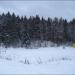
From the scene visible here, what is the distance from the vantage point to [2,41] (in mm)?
43281

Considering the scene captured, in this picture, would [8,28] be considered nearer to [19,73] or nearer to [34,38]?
[34,38]

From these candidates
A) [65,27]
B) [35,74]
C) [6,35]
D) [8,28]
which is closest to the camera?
[35,74]

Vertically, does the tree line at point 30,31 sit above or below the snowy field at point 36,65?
below

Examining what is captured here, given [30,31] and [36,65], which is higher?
[36,65]

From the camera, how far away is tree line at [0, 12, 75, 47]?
45.1 metres

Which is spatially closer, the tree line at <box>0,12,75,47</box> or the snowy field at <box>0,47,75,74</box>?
the snowy field at <box>0,47,75,74</box>

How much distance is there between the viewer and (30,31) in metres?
55.6

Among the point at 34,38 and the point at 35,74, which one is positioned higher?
the point at 35,74

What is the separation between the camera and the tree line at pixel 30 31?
45.1 meters

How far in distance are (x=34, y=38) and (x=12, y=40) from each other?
1028 centimetres

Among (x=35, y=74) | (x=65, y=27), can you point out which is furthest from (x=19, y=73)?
(x=65, y=27)

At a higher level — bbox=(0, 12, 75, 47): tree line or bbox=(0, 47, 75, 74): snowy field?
bbox=(0, 47, 75, 74): snowy field

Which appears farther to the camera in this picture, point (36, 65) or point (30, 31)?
point (30, 31)

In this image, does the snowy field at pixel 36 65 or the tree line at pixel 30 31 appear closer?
the snowy field at pixel 36 65
